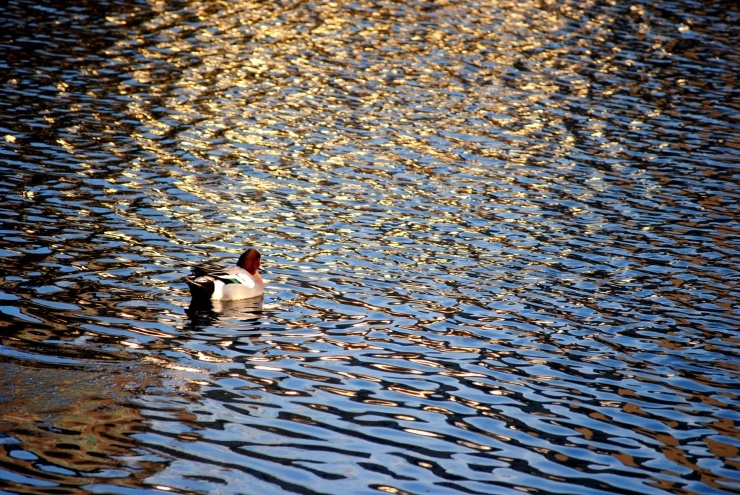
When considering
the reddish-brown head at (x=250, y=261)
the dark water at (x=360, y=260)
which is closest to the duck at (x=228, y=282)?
the reddish-brown head at (x=250, y=261)

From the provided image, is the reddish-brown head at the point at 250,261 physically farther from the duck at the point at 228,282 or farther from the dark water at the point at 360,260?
the dark water at the point at 360,260

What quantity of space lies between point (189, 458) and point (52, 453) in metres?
1.55

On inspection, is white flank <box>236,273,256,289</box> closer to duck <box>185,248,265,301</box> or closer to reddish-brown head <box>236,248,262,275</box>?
duck <box>185,248,265,301</box>

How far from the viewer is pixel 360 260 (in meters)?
19.3

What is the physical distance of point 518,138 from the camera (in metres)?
29.0

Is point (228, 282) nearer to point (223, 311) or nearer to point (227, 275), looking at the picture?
point (227, 275)

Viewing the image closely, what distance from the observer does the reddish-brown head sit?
17.2 metres

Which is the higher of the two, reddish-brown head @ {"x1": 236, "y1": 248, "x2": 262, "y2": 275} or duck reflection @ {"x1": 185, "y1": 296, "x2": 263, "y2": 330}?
reddish-brown head @ {"x1": 236, "y1": 248, "x2": 262, "y2": 275}

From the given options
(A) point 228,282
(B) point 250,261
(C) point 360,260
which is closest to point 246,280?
(A) point 228,282

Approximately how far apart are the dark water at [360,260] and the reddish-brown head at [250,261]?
25.5 inches

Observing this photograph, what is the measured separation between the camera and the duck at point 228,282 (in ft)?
53.1

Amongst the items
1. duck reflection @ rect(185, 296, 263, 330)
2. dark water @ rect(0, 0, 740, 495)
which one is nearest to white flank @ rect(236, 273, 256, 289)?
duck reflection @ rect(185, 296, 263, 330)

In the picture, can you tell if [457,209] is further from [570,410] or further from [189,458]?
[189,458]

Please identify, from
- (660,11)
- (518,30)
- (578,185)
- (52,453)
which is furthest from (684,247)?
(660,11)
